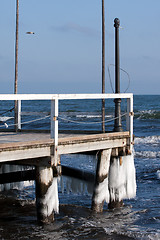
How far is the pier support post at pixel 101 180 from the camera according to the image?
10.3m

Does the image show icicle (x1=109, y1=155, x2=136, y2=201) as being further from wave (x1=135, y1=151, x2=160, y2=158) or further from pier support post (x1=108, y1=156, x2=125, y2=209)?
wave (x1=135, y1=151, x2=160, y2=158)

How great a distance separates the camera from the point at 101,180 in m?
10.4

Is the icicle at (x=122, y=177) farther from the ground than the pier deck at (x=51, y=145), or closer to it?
closer to it

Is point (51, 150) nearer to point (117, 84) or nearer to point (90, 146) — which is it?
point (90, 146)

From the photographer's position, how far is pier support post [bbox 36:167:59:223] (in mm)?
8922

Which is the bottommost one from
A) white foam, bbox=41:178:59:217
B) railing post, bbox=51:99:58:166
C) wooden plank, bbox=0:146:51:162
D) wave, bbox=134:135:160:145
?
wave, bbox=134:135:160:145

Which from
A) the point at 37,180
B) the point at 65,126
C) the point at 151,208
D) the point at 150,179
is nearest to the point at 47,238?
the point at 37,180

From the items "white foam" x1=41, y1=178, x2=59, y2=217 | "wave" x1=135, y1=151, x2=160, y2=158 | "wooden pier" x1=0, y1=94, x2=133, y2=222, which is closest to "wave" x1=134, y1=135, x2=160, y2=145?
"wave" x1=135, y1=151, x2=160, y2=158

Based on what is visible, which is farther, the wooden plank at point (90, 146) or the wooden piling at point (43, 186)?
the wooden plank at point (90, 146)

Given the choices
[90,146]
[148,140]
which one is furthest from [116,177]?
[148,140]

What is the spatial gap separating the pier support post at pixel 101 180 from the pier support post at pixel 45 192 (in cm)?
159

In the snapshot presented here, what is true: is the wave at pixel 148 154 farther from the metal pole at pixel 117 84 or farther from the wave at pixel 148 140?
the metal pole at pixel 117 84

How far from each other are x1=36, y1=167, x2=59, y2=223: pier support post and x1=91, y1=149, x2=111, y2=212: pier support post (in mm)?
1588

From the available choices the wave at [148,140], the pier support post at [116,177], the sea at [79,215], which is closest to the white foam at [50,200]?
the sea at [79,215]
